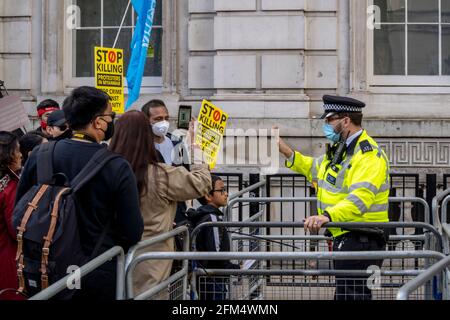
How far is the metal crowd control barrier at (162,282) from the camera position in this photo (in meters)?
5.93

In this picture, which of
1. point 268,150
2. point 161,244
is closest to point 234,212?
point 268,150

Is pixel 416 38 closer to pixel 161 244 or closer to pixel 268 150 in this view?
pixel 268 150

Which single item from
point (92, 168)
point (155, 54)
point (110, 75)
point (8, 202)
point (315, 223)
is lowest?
point (315, 223)

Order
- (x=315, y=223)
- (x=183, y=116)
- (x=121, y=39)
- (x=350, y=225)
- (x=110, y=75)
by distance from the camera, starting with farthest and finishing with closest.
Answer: (x=121, y=39) < (x=110, y=75) < (x=183, y=116) < (x=350, y=225) < (x=315, y=223)

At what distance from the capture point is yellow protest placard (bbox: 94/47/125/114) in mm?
11555

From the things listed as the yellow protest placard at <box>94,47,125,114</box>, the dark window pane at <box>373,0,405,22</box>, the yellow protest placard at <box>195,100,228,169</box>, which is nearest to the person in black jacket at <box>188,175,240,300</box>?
the yellow protest placard at <box>195,100,228,169</box>

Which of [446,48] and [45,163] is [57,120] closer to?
[45,163]

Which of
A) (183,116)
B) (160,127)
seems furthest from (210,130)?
(160,127)

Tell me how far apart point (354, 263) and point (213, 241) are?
3.84 feet

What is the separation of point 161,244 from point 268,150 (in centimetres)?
808

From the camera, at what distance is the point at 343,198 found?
7535mm

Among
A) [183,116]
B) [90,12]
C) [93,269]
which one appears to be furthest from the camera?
[90,12]

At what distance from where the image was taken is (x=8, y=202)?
22.7 feet

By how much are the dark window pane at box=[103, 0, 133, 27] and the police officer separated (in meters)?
8.63
